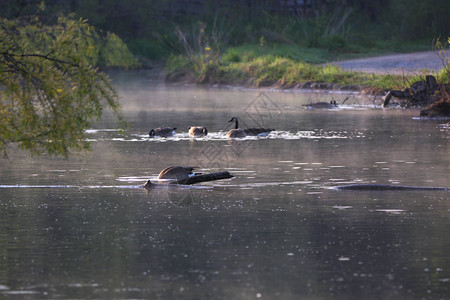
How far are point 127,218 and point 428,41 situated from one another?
181ft

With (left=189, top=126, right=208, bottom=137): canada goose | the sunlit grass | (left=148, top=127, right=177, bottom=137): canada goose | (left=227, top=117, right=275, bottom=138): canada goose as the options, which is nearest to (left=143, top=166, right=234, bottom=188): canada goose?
(left=227, top=117, right=275, bottom=138): canada goose

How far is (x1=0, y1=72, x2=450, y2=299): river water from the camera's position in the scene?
34.5ft

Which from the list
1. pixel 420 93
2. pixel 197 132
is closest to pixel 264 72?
pixel 420 93

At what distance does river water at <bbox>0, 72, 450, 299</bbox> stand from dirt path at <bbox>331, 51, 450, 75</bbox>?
23296 millimetres

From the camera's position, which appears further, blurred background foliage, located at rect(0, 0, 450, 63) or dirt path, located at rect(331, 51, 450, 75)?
blurred background foliage, located at rect(0, 0, 450, 63)

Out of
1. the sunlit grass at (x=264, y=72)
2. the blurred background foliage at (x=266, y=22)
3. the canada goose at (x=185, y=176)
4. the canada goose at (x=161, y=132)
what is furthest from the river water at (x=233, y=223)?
the blurred background foliage at (x=266, y=22)

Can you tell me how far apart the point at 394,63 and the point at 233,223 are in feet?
130

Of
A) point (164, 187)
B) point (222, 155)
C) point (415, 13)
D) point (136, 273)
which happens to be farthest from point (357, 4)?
point (136, 273)

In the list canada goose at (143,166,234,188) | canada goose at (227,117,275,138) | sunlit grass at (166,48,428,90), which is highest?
canada goose at (143,166,234,188)

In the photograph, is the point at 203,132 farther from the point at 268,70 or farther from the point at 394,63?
the point at 394,63

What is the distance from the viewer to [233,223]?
13.8 metres

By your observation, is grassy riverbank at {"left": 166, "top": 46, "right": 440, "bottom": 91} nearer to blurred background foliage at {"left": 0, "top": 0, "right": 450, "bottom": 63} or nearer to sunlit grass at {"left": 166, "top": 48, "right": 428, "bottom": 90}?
sunlit grass at {"left": 166, "top": 48, "right": 428, "bottom": 90}

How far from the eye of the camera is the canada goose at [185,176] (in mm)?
17125

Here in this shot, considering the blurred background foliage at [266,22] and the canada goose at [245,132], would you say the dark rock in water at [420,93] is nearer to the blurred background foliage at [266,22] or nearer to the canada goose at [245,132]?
the canada goose at [245,132]
